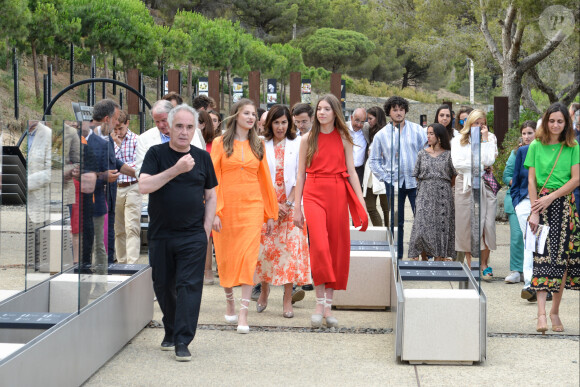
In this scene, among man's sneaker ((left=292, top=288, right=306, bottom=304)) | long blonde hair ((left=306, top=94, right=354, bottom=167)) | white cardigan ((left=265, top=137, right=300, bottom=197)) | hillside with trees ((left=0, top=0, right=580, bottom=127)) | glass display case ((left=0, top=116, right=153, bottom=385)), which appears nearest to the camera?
glass display case ((left=0, top=116, right=153, bottom=385))

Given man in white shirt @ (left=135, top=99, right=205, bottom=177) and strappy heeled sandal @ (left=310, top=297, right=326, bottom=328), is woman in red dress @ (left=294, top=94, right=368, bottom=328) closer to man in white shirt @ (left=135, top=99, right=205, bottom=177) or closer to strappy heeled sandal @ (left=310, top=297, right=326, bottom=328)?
strappy heeled sandal @ (left=310, top=297, right=326, bottom=328)

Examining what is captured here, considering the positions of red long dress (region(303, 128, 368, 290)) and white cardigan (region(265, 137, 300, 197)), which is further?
white cardigan (region(265, 137, 300, 197))

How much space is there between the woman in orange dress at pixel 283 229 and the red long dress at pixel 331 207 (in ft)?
1.46

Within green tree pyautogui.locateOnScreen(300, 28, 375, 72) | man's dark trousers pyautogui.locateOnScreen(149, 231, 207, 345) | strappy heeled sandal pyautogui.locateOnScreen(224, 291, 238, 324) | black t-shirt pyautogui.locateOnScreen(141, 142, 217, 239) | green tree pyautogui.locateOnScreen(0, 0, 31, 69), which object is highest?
green tree pyautogui.locateOnScreen(300, 28, 375, 72)

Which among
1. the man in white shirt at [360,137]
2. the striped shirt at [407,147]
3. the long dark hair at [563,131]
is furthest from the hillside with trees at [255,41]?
the long dark hair at [563,131]

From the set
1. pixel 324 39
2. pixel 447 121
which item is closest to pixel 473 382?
pixel 447 121

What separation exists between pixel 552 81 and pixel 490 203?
37.0m

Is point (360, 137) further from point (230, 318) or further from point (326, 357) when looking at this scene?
point (326, 357)

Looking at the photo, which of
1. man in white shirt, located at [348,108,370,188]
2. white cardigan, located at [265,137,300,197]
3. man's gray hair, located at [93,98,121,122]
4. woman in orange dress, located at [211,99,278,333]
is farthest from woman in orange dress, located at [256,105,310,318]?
man in white shirt, located at [348,108,370,188]

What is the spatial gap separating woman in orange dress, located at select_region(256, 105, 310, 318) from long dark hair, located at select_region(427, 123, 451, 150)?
1648 mm

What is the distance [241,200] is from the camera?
6.83 meters

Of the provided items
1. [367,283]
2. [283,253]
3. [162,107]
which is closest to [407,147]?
[367,283]

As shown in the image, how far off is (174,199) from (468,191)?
367cm

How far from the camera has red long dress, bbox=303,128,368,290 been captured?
682 centimetres
